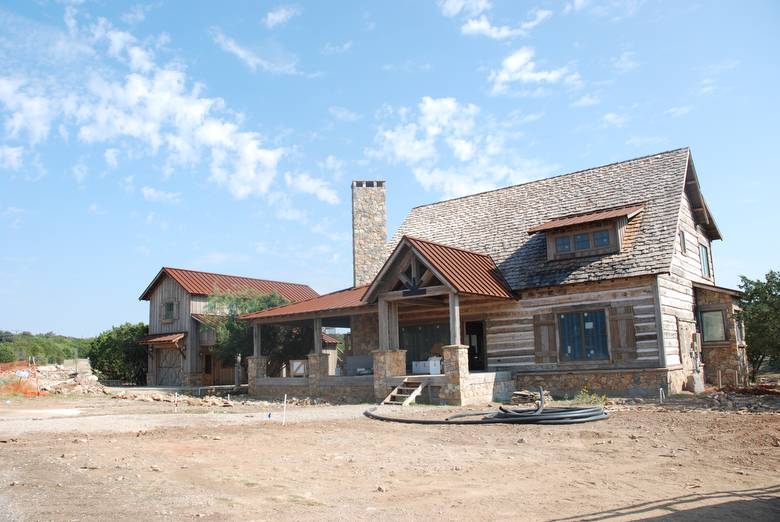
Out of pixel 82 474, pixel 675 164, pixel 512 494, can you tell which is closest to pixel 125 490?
pixel 82 474

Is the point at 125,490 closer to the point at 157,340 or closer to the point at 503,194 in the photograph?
the point at 503,194

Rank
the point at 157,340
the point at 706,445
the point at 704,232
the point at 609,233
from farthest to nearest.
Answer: the point at 157,340 < the point at 704,232 < the point at 609,233 < the point at 706,445

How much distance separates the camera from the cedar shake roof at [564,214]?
19484 mm

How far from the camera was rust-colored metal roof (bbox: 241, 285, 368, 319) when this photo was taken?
893 inches

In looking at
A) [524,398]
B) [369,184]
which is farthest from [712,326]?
[369,184]

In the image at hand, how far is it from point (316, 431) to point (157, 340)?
80.0 feet

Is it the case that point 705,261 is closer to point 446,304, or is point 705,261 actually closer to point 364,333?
point 446,304

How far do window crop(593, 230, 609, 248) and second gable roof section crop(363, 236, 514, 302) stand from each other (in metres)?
3.13

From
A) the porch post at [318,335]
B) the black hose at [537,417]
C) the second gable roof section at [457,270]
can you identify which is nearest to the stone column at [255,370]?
the porch post at [318,335]

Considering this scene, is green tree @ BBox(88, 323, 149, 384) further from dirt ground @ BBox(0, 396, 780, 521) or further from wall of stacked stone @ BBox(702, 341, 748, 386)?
wall of stacked stone @ BBox(702, 341, 748, 386)

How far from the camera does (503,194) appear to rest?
88.3 ft

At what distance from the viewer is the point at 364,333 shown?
2556cm

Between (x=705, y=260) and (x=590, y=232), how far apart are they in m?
7.62

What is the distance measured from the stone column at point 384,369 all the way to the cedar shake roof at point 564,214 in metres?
4.67
